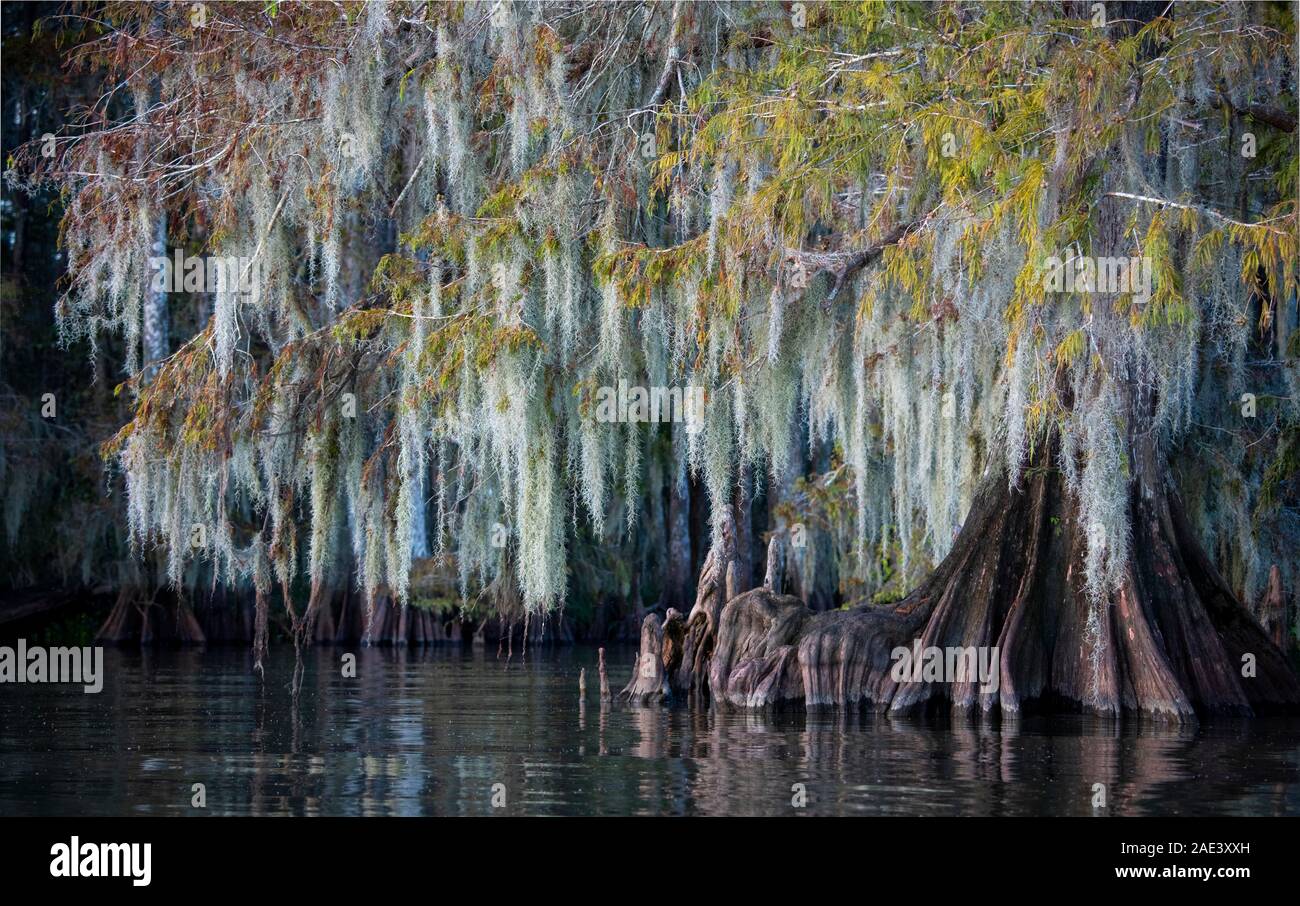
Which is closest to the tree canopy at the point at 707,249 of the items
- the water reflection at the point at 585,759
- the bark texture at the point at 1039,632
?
the bark texture at the point at 1039,632

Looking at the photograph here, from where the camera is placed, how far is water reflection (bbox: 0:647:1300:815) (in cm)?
888

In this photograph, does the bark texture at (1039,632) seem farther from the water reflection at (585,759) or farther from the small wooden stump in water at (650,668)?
the water reflection at (585,759)

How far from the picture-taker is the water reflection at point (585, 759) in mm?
8883

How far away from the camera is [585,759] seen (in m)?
10.8

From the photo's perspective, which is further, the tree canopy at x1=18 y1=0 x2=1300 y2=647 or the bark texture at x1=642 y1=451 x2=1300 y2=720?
the bark texture at x1=642 y1=451 x2=1300 y2=720

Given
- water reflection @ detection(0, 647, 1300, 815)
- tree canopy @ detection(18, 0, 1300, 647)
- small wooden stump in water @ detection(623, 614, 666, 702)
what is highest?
tree canopy @ detection(18, 0, 1300, 647)

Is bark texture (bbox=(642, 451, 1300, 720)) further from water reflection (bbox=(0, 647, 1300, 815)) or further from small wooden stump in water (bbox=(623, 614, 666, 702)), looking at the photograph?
water reflection (bbox=(0, 647, 1300, 815))

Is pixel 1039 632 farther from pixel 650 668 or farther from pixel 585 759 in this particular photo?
pixel 585 759

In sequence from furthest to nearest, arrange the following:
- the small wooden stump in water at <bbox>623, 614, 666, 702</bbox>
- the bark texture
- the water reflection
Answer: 1. the small wooden stump in water at <bbox>623, 614, 666, 702</bbox>
2. the bark texture
3. the water reflection

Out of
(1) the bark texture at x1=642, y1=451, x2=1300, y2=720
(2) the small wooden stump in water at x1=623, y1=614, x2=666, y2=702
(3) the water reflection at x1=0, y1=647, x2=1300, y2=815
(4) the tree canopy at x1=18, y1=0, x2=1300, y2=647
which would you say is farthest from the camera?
(2) the small wooden stump in water at x1=623, y1=614, x2=666, y2=702

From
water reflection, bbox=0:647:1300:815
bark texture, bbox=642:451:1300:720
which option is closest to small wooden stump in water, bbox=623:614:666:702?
bark texture, bbox=642:451:1300:720

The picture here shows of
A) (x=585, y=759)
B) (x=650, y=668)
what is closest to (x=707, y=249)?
(x=650, y=668)
